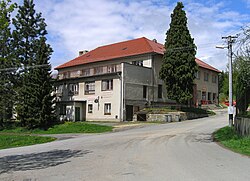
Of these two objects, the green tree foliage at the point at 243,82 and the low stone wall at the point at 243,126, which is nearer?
the green tree foliage at the point at 243,82

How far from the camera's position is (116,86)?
126 feet

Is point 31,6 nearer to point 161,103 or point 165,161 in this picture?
point 161,103

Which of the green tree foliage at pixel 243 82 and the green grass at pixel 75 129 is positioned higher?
the green tree foliage at pixel 243 82

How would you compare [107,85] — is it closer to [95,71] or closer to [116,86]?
[116,86]

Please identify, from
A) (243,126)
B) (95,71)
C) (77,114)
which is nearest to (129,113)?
(77,114)

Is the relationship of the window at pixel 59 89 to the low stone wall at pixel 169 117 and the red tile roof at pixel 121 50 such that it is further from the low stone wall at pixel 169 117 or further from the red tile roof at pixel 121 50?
the low stone wall at pixel 169 117

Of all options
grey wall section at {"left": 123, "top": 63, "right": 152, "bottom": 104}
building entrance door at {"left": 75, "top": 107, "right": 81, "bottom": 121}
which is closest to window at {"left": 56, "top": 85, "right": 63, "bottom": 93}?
building entrance door at {"left": 75, "top": 107, "right": 81, "bottom": 121}

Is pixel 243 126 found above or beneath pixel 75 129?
above

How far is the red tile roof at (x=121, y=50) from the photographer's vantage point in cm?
4453

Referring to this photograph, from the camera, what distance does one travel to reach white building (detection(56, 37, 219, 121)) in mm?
38438

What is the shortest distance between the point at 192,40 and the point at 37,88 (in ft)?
65.1

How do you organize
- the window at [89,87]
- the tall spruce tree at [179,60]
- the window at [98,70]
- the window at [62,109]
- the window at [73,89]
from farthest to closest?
the window at [98,70], the window at [73,89], the window at [62,109], the window at [89,87], the tall spruce tree at [179,60]

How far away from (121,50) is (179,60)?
12.8 meters

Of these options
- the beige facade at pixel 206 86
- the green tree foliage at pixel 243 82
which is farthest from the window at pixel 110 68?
the green tree foliage at pixel 243 82
